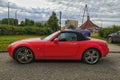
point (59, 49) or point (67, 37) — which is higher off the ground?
point (67, 37)

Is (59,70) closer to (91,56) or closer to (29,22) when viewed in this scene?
(91,56)


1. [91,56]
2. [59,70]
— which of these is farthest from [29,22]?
[59,70]

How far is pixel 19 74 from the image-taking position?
671cm

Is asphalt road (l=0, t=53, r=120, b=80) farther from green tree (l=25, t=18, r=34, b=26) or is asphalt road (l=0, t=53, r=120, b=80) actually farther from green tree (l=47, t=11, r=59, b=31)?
green tree (l=25, t=18, r=34, b=26)

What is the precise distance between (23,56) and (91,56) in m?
2.67

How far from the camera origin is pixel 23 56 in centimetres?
839

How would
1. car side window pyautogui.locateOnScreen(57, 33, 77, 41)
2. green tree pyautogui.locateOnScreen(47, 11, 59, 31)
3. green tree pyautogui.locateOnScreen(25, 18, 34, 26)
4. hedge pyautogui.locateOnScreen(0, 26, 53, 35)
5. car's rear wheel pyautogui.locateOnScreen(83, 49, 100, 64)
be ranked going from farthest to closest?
green tree pyautogui.locateOnScreen(25, 18, 34, 26)
green tree pyautogui.locateOnScreen(47, 11, 59, 31)
hedge pyautogui.locateOnScreen(0, 26, 53, 35)
car side window pyautogui.locateOnScreen(57, 33, 77, 41)
car's rear wheel pyautogui.locateOnScreen(83, 49, 100, 64)

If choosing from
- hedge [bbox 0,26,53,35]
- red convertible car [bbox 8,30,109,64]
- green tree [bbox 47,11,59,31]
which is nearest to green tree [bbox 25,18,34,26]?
green tree [bbox 47,11,59,31]

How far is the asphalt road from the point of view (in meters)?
6.45

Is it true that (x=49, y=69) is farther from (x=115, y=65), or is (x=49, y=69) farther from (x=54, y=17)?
(x=54, y=17)

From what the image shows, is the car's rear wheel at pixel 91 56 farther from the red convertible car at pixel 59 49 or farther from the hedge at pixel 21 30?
the hedge at pixel 21 30

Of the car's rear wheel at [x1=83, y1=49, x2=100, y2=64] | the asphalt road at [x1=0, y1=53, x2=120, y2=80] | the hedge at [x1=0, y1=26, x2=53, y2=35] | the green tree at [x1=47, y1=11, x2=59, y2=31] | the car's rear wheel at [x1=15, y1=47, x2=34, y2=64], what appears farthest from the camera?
the green tree at [x1=47, y1=11, x2=59, y2=31]

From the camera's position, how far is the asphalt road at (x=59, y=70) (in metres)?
6.45

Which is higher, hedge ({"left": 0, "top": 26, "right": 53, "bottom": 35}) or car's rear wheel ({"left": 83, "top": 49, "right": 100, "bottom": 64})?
hedge ({"left": 0, "top": 26, "right": 53, "bottom": 35})
